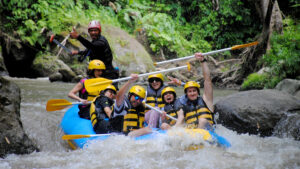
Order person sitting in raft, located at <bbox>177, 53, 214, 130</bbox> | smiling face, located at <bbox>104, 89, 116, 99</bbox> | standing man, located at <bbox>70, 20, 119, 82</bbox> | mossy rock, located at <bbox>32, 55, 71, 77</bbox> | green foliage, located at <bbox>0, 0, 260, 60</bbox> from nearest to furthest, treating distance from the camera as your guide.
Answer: person sitting in raft, located at <bbox>177, 53, 214, 130</bbox> < smiling face, located at <bbox>104, 89, 116, 99</bbox> < standing man, located at <bbox>70, 20, 119, 82</bbox> < mossy rock, located at <bbox>32, 55, 71, 77</bbox> < green foliage, located at <bbox>0, 0, 260, 60</bbox>

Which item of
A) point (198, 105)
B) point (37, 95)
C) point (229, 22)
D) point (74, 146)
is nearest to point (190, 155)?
point (198, 105)

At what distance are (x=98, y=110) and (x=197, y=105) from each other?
1.41 metres

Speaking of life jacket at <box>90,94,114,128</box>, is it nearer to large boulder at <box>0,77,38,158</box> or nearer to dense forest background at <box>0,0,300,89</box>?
large boulder at <box>0,77,38,158</box>

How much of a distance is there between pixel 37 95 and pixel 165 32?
32.5 feet

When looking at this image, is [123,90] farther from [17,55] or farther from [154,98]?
[17,55]

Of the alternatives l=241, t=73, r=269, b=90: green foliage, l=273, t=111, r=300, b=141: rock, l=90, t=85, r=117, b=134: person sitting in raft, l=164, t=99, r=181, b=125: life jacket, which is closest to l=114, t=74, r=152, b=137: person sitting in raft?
l=90, t=85, r=117, b=134: person sitting in raft

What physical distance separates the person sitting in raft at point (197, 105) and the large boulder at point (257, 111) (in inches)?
39.1

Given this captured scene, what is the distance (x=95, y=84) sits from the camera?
4.21m


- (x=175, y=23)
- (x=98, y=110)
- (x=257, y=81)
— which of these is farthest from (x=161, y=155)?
(x=175, y=23)

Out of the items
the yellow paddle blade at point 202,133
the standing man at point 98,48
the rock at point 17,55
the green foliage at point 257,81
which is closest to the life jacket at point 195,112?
the yellow paddle blade at point 202,133

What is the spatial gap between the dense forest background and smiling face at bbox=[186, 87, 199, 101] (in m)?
4.51

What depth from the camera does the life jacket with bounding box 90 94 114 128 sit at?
4.17 m

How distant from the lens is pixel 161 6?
57.2 ft

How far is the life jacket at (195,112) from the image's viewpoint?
3957mm
